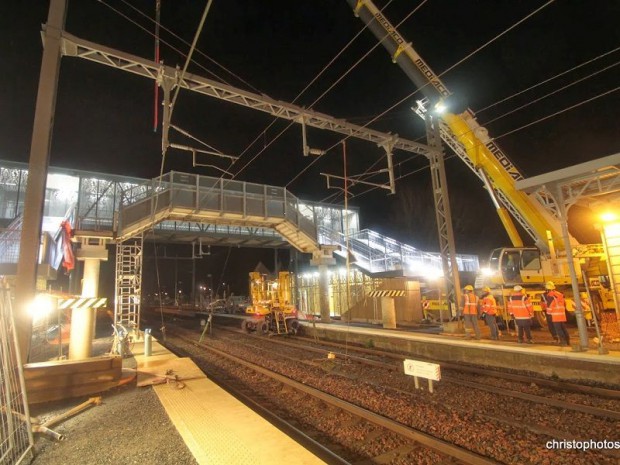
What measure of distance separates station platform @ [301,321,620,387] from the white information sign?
4.00 metres

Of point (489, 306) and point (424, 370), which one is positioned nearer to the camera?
point (424, 370)

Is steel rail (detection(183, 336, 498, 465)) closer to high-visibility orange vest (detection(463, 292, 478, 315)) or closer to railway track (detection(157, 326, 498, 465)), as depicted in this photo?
railway track (detection(157, 326, 498, 465))

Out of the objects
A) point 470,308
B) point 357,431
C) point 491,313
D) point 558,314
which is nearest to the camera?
point 357,431

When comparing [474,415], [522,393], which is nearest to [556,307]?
[522,393]

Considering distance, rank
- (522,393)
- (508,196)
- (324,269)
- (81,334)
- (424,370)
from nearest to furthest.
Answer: (522,393) < (424,370) < (81,334) < (508,196) < (324,269)

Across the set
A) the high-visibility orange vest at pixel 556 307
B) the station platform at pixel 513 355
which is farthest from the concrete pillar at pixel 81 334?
the high-visibility orange vest at pixel 556 307

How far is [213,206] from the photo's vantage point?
61.7ft

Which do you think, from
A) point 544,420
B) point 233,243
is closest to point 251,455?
point 544,420

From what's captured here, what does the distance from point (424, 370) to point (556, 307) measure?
18.9 ft

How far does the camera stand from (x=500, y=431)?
5680 millimetres

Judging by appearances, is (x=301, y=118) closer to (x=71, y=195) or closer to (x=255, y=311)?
(x=255, y=311)

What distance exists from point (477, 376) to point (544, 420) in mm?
3413

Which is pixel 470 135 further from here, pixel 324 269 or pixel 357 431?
pixel 357 431

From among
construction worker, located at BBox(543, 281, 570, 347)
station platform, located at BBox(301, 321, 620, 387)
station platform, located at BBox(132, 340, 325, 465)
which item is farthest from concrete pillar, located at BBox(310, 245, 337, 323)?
station platform, located at BBox(132, 340, 325, 465)
